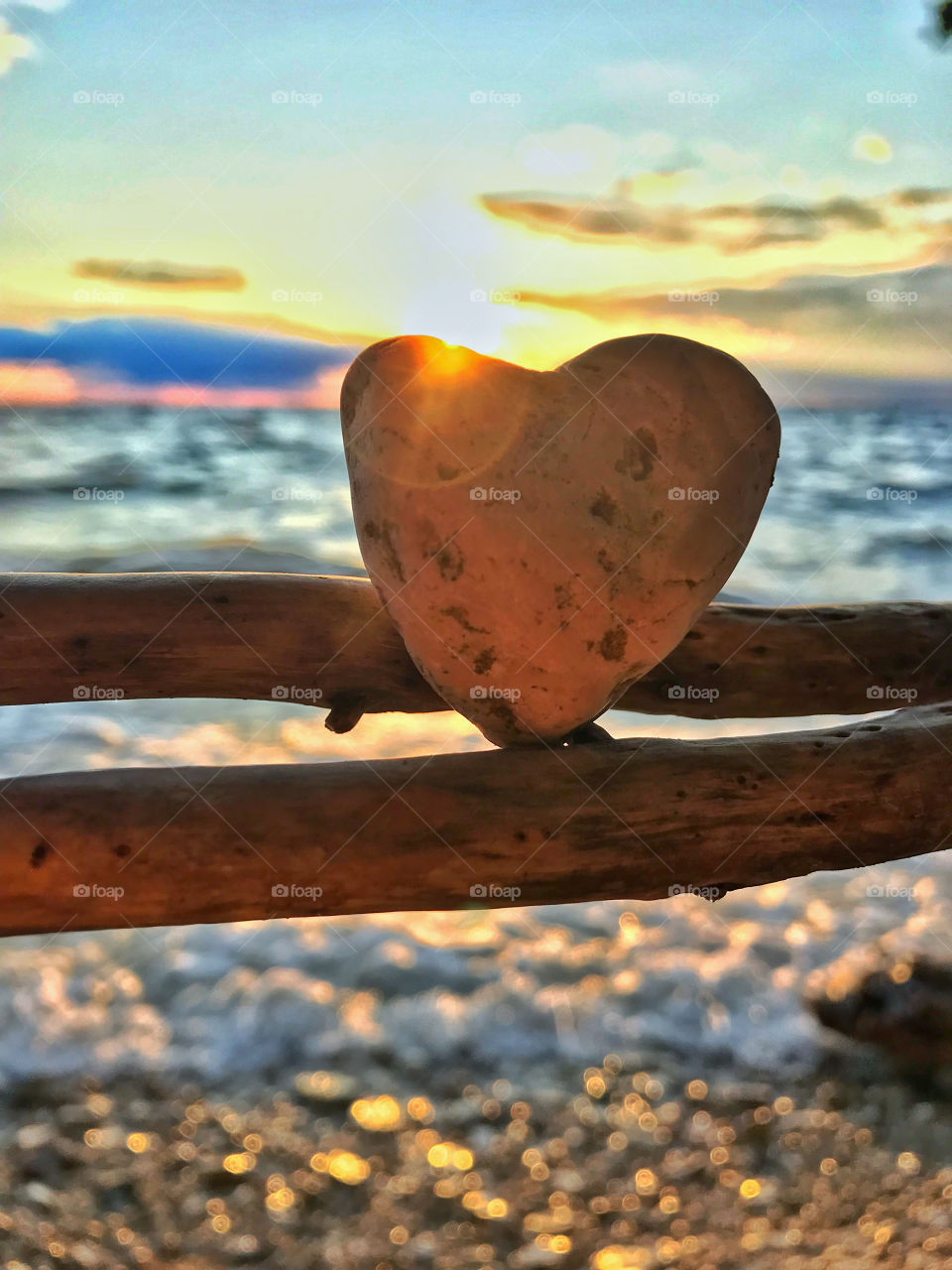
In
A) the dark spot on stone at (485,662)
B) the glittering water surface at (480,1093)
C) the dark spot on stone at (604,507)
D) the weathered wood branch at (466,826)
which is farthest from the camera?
the dark spot on stone at (485,662)

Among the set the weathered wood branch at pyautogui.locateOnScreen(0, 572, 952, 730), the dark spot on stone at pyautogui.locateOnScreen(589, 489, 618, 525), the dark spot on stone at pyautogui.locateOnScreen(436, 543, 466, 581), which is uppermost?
the dark spot on stone at pyautogui.locateOnScreen(589, 489, 618, 525)

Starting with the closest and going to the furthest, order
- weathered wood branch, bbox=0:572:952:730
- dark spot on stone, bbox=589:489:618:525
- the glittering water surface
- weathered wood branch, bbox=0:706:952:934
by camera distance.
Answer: weathered wood branch, bbox=0:706:952:934 → the glittering water surface → dark spot on stone, bbox=589:489:618:525 → weathered wood branch, bbox=0:572:952:730

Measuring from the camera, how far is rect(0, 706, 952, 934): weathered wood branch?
1.32 meters

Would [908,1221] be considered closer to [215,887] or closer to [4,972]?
[215,887]

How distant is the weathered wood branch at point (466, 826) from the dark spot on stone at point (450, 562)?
0.26 m

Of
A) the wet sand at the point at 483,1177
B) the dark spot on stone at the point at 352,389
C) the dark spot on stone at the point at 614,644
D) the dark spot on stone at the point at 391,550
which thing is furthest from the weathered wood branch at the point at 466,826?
the dark spot on stone at the point at 352,389

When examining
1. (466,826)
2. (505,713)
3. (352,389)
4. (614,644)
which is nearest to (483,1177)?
(466,826)

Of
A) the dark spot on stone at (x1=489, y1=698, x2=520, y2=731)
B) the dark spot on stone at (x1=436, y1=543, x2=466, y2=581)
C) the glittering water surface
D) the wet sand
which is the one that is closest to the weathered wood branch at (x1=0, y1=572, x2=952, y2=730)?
the dark spot on stone at (x1=489, y1=698, x2=520, y2=731)

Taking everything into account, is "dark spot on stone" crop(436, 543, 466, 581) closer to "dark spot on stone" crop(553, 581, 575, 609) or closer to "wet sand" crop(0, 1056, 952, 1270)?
"dark spot on stone" crop(553, 581, 575, 609)

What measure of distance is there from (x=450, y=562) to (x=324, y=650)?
0.45 metres

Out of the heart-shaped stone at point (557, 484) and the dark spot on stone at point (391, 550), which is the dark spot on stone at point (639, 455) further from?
the dark spot on stone at point (391, 550)

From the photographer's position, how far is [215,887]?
1336mm

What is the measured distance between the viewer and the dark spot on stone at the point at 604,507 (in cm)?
156

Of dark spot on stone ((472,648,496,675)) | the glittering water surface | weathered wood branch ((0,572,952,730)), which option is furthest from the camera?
weathered wood branch ((0,572,952,730))
